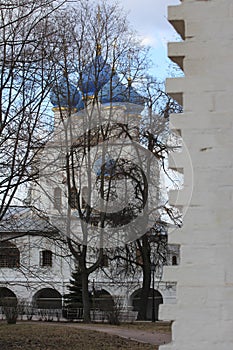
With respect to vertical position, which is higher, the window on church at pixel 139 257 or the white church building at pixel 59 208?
the white church building at pixel 59 208

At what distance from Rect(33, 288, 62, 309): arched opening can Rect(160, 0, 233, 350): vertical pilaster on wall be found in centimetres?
3331

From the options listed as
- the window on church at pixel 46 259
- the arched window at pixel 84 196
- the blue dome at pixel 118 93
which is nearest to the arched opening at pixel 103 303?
the window on church at pixel 46 259

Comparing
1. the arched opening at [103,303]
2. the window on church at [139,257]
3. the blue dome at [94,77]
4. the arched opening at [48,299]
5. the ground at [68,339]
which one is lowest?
the arched opening at [48,299]

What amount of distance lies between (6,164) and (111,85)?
9.59 m

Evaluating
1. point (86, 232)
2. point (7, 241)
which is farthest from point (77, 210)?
point (7, 241)

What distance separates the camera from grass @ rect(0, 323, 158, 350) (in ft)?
44.1

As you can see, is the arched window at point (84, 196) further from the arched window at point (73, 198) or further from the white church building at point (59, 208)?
the arched window at point (73, 198)

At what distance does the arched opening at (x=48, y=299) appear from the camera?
1470 inches

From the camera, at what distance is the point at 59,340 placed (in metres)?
14.3

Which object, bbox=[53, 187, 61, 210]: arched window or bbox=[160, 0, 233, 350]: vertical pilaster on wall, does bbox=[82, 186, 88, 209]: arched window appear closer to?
bbox=[53, 187, 61, 210]: arched window

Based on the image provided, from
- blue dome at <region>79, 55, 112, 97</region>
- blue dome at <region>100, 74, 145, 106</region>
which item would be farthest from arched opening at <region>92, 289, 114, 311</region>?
blue dome at <region>79, 55, 112, 97</region>

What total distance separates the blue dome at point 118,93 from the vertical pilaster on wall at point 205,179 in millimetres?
17283

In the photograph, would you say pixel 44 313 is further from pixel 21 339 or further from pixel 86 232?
pixel 21 339

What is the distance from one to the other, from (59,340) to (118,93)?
10.3 meters
